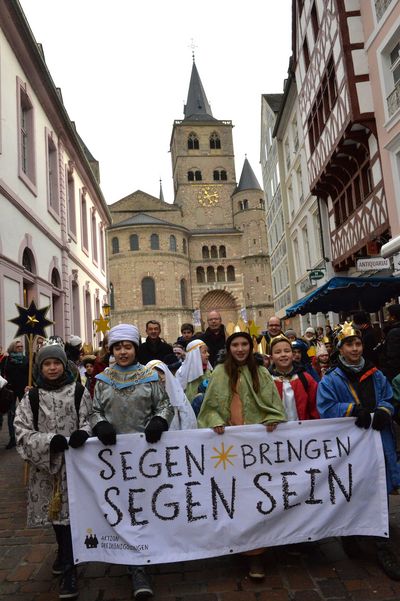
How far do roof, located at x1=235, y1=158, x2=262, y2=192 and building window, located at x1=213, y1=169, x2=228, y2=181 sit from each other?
101 inches

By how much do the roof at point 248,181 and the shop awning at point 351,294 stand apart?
185 ft

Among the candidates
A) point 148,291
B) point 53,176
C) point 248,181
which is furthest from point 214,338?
point 248,181

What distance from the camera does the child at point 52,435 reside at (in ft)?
11.8

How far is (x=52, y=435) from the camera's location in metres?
3.59

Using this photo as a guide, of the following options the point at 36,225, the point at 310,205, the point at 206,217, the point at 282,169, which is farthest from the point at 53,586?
the point at 206,217

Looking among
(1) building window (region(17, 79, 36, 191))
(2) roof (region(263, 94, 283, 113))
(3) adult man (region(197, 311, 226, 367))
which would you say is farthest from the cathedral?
(3) adult man (region(197, 311, 226, 367))

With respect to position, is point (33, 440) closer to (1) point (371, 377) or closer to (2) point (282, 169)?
(1) point (371, 377)

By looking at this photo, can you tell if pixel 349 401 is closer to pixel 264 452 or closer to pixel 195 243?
pixel 264 452

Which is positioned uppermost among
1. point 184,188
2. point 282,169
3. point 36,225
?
point 184,188

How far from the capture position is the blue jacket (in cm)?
388

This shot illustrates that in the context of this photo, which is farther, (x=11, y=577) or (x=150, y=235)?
(x=150, y=235)

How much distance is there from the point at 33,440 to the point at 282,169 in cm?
2704

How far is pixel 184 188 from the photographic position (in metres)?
70.1

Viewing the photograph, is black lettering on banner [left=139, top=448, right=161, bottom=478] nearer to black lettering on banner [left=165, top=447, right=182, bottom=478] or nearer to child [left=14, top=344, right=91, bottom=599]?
black lettering on banner [left=165, top=447, right=182, bottom=478]
